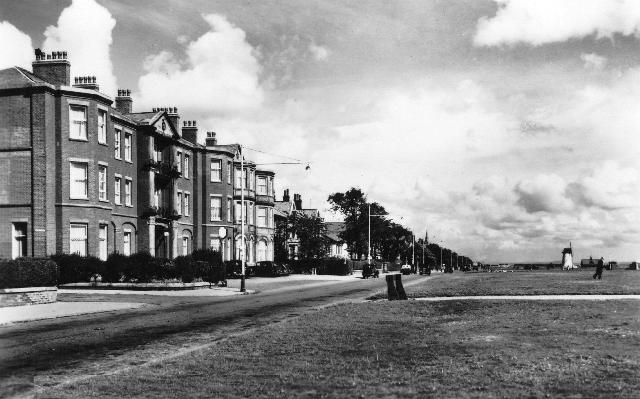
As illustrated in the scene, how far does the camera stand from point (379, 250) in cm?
13638

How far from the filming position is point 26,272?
21.7 metres

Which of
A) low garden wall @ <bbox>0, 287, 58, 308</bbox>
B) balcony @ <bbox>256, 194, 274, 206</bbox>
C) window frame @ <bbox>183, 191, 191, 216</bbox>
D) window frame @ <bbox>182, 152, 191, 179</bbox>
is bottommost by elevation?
low garden wall @ <bbox>0, 287, 58, 308</bbox>

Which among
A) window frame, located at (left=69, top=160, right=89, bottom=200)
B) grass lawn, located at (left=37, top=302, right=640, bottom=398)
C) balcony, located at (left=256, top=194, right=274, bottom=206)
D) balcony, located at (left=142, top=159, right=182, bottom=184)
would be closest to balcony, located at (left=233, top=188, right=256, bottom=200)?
balcony, located at (left=256, top=194, right=274, bottom=206)

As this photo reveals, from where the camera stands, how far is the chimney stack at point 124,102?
48.2 meters

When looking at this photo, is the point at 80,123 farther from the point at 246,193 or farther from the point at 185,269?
the point at 246,193

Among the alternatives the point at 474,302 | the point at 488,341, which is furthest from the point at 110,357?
the point at 474,302

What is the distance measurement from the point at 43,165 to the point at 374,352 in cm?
3105

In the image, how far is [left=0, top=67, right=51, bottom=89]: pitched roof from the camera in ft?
120

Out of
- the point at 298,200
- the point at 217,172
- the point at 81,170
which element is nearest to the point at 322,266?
the point at 217,172

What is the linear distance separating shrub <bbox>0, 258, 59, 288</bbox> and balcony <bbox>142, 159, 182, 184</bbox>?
24.4 meters

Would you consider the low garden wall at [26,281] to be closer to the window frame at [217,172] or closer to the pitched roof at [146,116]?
the pitched roof at [146,116]

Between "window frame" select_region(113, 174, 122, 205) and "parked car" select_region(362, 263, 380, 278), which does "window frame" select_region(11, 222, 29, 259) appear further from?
"parked car" select_region(362, 263, 380, 278)

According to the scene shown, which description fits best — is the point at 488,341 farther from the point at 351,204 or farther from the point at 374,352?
the point at 351,204

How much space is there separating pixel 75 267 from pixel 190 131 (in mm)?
26027
